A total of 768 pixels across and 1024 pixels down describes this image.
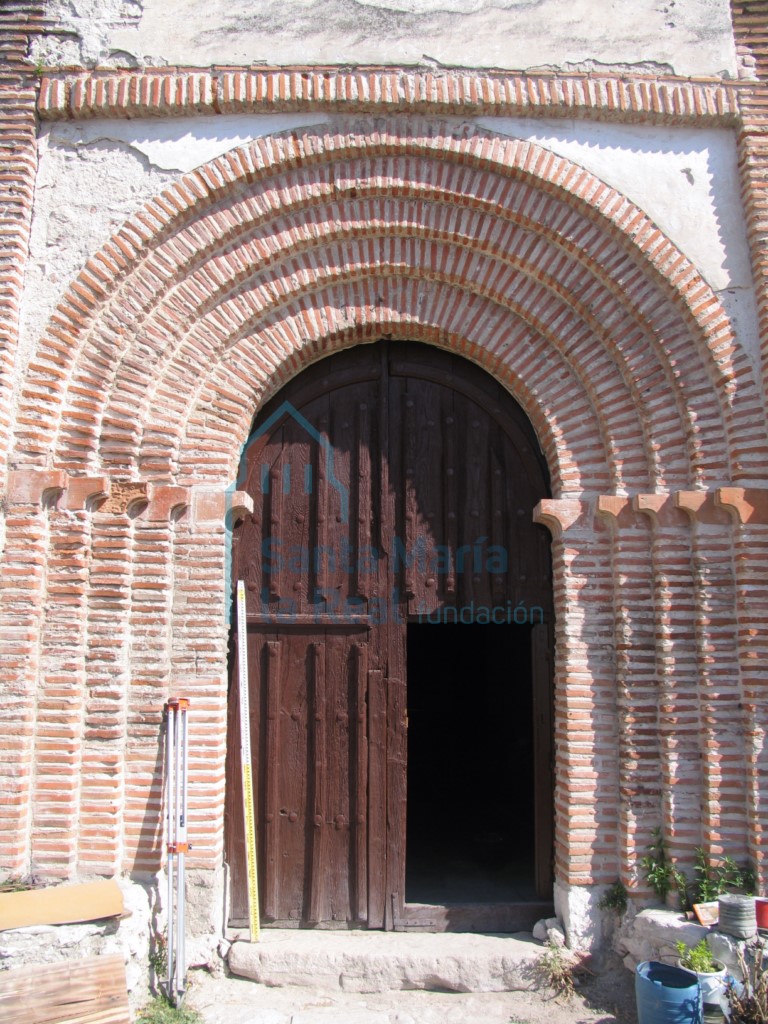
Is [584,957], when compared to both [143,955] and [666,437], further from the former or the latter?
[666,437]

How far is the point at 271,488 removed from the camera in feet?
16.8

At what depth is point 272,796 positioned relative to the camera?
4844 millimetres

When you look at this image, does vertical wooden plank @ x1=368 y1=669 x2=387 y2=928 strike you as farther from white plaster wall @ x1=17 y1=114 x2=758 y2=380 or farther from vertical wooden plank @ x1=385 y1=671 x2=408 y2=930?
A: white plaster wall @ x1=17 y1=114 x2=758 y2=380

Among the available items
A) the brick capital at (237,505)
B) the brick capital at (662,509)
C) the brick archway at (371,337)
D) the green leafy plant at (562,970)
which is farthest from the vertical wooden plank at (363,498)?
the green leafy plant at (562,970)

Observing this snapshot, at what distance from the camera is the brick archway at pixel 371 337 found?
4.53m

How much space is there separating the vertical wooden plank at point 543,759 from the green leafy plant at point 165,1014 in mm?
2108

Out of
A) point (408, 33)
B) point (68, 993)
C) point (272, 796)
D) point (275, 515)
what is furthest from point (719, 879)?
point (408, 33)

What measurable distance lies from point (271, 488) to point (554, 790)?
8.38ft

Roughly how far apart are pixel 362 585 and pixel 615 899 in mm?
2268

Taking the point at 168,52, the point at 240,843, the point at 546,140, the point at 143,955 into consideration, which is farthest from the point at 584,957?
the point at 168,52

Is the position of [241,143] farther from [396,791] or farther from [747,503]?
[396,791]

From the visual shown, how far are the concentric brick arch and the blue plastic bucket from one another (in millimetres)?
2526

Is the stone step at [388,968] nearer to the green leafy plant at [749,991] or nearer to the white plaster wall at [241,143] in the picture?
the green leafy plant at [749,991]

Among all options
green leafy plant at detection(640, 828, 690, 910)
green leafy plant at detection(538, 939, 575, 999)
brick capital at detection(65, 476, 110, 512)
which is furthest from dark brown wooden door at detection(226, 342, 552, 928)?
brick capital at detection(65, 476, 110, 512)
